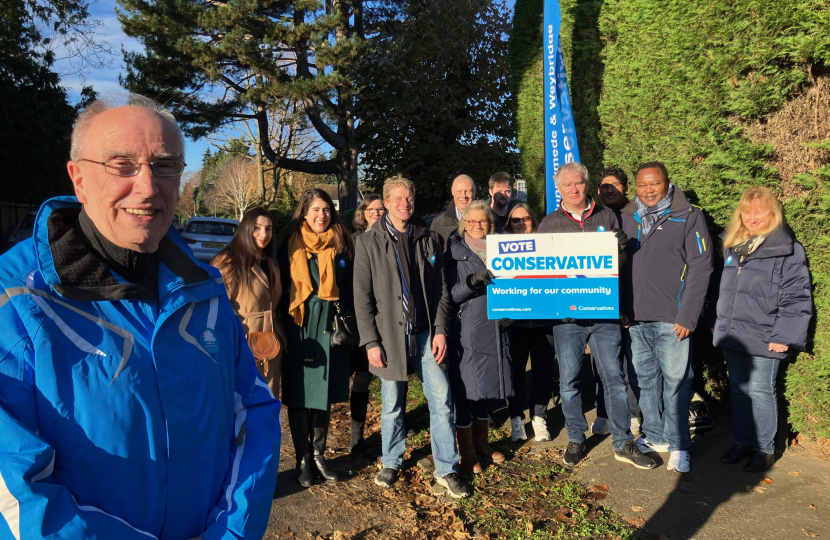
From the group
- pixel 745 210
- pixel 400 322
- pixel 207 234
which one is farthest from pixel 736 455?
pixel 207 234

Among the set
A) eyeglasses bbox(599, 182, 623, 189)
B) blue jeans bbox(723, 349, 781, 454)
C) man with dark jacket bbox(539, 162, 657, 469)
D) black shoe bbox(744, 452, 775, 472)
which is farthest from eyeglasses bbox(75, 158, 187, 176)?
eyeglasses bbox(599, 182, 623, 189)

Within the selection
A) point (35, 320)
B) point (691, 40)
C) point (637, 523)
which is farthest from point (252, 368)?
point (691, 40)

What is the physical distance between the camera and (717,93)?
477cm

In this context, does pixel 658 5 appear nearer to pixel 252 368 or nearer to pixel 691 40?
pixel 691 40

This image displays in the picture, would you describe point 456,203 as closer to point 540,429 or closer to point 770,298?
point 540,429

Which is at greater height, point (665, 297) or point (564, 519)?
point (665, 297)

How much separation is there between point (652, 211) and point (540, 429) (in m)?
2.12

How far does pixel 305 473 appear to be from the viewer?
4.48 m

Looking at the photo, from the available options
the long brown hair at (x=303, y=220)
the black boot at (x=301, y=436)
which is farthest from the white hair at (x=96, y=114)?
the black boot at (x=301, y=436)

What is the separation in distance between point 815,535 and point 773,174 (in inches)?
102

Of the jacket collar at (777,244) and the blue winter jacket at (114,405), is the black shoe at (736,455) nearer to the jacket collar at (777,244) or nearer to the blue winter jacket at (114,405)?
the jacket collar at (777,244)

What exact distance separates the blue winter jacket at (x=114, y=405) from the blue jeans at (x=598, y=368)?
355 cm

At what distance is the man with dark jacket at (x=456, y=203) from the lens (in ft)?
18.1

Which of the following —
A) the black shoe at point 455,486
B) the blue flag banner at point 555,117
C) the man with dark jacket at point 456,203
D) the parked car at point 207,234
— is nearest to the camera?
the black shoe at point 455,486
